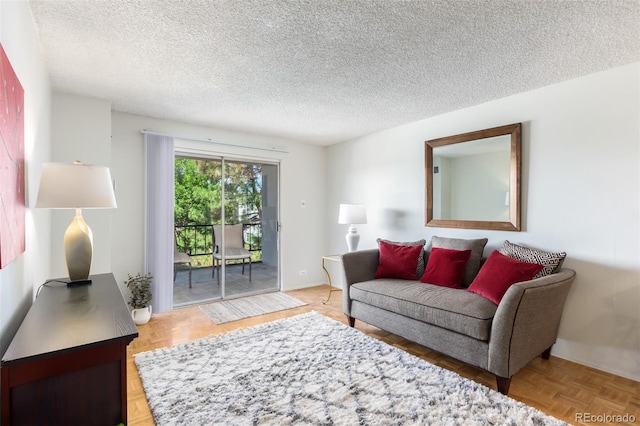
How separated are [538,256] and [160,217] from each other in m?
3.99

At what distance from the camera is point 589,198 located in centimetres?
256

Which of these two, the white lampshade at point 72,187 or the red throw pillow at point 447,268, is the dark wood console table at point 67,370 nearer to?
the white lampshade at point 72,187

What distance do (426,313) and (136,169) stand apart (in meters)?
3.55

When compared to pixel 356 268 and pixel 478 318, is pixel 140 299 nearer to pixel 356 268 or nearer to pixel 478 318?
pixel 356 268

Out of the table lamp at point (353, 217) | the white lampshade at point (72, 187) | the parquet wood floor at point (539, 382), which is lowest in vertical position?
the parquet wood floor at point (539, 382)

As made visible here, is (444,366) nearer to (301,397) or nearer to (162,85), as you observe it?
(301,397)

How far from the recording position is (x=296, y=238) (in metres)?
5.09

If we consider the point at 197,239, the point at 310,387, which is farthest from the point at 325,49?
the point at 197,239

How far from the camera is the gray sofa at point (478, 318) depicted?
6.84ft

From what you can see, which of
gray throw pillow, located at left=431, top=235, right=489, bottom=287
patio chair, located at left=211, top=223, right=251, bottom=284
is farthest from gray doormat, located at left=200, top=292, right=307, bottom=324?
gray throw pillow, located at left=431, top=235, right=489, bottom=287

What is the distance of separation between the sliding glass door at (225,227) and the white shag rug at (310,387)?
5.16 ft

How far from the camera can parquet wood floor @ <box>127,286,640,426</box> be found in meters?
1.95

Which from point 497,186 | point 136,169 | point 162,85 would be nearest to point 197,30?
point 162,85

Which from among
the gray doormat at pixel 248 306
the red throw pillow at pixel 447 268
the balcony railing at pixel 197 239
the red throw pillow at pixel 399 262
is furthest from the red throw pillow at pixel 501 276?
the balcony railing at pixel 197 239
